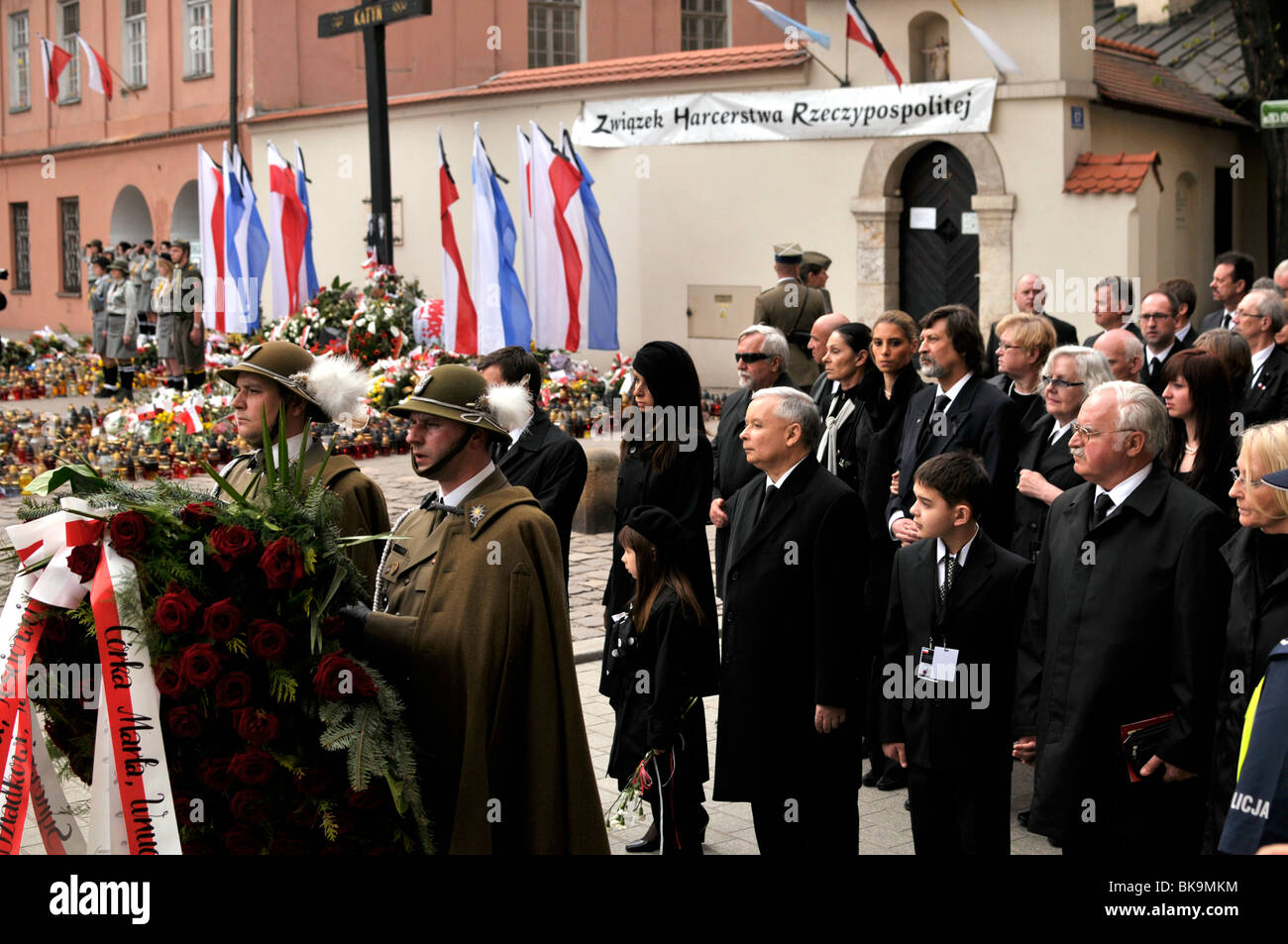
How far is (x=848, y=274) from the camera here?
720 inches

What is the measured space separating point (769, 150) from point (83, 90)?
20500 mm

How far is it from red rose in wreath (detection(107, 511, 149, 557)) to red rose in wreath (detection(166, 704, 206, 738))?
0.42m

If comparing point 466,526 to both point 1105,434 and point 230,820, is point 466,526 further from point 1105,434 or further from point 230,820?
point 1105,434

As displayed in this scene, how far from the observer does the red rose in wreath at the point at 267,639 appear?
3893 millimetres

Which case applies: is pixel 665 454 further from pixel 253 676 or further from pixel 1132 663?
pixel 253 676

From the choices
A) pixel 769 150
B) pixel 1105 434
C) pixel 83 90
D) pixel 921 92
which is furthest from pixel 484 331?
pixel 83 90

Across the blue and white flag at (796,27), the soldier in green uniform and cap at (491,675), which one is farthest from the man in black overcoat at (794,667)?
the blue and white flag at (796,27)

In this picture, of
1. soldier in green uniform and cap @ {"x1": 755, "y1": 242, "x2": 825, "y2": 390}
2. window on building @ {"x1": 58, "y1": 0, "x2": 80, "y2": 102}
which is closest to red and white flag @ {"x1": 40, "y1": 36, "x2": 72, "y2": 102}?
window on building @ {"x1": 58, "y1": 0, "x2": 80, "y2": 102}

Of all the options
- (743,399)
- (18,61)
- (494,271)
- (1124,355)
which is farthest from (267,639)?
(18,61)

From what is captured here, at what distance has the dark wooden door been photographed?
57.3ft

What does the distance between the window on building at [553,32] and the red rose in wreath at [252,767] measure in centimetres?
2645

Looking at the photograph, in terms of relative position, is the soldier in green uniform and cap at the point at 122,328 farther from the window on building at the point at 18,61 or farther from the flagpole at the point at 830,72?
the window on building at the point at 18,61

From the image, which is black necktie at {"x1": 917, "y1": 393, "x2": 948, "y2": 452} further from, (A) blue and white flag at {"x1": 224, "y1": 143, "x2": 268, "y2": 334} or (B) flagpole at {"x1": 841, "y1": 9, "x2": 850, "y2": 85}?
(A) blue and white flag at {"x1": 224, "y1": 143, "x2": 268, "y2": 334}
